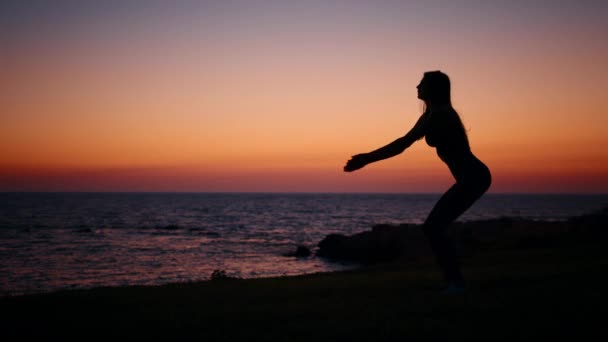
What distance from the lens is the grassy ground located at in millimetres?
4641

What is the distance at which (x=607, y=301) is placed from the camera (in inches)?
221

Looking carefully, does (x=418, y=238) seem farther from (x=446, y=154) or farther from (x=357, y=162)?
(x=357, y=162)

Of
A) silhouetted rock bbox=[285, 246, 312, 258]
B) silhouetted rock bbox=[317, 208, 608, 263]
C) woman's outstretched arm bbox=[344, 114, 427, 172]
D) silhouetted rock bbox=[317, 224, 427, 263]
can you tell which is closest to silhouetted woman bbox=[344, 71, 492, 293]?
woman's outstretched arm bbox=[344, 114, 427, 172]

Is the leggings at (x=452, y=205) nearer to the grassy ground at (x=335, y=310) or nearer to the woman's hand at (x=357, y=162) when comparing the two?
the grassy ground at (x=335, y=310)

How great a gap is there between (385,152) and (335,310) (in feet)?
6.39

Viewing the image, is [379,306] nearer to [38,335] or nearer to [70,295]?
[38,335]

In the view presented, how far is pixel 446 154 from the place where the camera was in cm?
576

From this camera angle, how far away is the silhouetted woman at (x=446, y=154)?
5613 millimetres

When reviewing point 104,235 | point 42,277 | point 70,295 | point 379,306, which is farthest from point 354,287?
point 104,235

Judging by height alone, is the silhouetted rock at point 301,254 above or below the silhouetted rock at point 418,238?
below

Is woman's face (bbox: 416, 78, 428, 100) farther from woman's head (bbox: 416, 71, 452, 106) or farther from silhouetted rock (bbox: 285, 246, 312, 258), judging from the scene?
silhouetted rock (bbox: 285, 246, 312, 258)

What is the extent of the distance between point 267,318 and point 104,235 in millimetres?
46585

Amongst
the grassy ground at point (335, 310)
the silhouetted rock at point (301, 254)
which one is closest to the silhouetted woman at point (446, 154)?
the grassy ground at point (335, 310)

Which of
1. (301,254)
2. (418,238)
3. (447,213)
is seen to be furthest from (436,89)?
(301,254)
